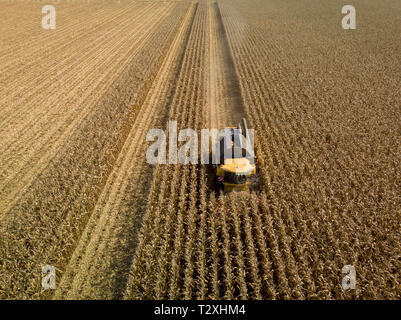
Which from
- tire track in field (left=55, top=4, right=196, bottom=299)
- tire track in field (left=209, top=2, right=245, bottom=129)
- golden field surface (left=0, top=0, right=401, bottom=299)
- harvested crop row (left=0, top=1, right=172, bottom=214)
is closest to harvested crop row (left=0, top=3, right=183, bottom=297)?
golden field surface (left=0, top=0, right=401, bottom=299)

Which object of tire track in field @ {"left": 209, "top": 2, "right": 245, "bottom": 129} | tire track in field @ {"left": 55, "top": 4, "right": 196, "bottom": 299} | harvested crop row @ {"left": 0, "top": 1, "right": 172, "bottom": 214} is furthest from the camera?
tire track in field @ {"left": 209, "top": 2, "right": 245, "bottom": 129}

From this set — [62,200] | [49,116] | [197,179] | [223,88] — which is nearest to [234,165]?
[197,179]

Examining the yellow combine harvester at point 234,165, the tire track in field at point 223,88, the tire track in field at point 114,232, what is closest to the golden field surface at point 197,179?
the tire track in field at point 114,232

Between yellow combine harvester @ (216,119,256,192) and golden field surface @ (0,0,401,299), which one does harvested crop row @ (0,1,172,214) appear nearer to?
golden field surface @ (0,0,401,299)

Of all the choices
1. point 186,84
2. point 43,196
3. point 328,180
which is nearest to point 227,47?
point 186,84

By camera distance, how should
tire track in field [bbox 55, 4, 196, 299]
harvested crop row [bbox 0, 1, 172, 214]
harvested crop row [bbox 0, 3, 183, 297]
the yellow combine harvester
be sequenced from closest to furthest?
tire track in field [bbox 55, 4, 196, 299] → harvested crop row [bbox 0, 3, 183, 297] → the yellow combine harvester → harvested crop row [bbox 0, 1, 172, 214]

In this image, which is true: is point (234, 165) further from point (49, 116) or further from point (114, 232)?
point (49, 116)
